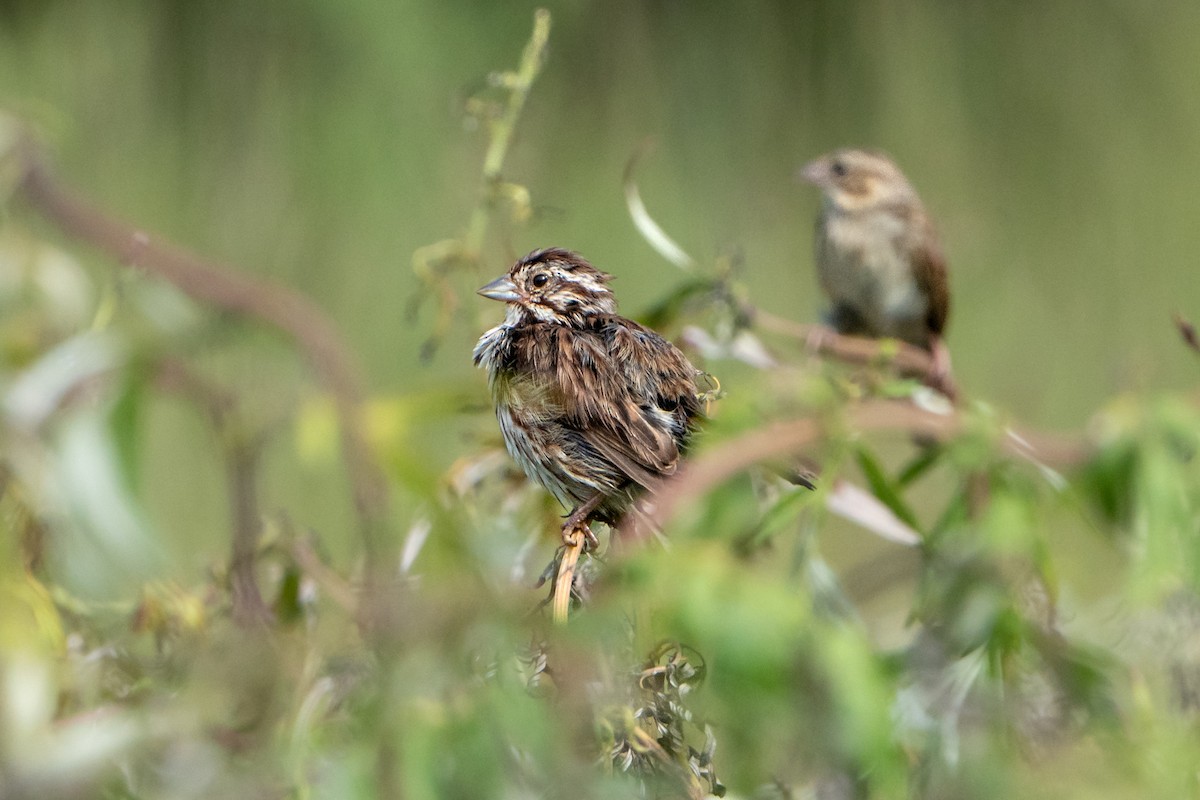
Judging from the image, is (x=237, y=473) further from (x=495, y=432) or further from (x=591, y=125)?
(x=591, y=125)

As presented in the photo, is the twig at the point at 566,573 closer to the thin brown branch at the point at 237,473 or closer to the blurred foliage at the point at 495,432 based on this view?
the blurred foliage at the point at 495,432

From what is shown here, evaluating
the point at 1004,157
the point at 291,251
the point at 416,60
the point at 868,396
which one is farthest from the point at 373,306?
the point at 1004,157

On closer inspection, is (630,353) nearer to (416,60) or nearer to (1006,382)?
(416,60)

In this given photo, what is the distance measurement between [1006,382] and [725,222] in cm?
78

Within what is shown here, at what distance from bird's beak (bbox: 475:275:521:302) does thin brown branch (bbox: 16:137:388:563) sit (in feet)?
0.96

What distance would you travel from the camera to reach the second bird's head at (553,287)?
1.31 meters

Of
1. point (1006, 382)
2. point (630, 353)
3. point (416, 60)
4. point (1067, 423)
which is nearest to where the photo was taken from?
point (630, 353)

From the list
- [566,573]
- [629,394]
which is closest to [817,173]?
[629,394]

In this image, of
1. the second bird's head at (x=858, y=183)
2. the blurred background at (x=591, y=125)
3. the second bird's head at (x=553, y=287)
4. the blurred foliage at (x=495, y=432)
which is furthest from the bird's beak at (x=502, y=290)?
the second bird's head at (x=858, y=183)

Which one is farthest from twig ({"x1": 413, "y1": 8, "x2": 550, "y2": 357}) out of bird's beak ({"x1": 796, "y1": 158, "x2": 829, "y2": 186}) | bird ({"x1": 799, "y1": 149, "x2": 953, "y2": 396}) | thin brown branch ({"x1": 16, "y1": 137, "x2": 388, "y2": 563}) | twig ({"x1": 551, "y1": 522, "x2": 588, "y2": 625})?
bird ({"x1": 799, "y1": 149, "x2": 953, "y2": 396})

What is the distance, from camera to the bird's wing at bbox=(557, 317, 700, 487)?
114 cm

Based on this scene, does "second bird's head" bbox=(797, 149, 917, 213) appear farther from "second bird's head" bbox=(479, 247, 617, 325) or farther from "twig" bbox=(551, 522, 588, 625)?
"twig" bbox=(551, 522, 588, 625)

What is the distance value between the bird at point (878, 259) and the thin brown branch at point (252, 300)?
1734 mm

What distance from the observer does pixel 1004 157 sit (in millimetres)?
2107
